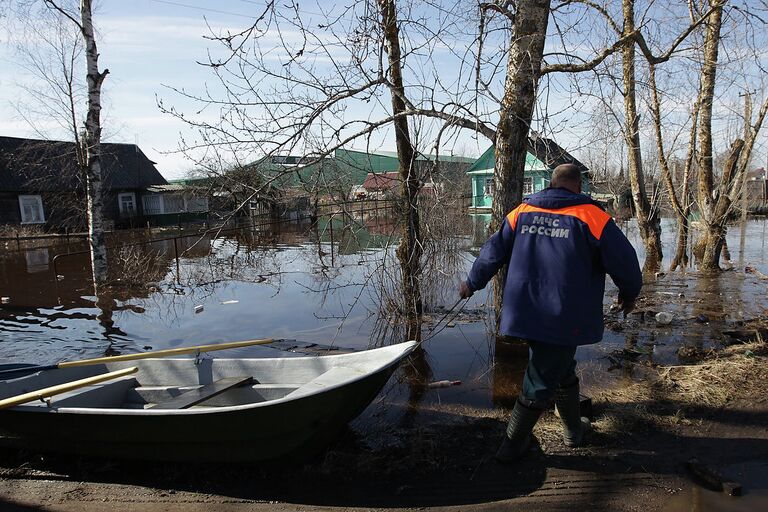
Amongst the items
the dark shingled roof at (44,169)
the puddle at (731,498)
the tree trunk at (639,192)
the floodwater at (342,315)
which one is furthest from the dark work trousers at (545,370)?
the dark shingled roof at (44,169)

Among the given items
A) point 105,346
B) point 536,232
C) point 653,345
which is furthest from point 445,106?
point 105,346

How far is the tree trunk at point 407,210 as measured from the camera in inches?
255

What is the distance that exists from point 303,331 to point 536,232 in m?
5.35

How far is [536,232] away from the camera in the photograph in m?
3.43

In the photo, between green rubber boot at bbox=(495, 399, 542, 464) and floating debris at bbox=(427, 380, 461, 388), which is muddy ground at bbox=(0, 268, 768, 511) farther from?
floating debris at bbox=(427, 380, 461, 388)

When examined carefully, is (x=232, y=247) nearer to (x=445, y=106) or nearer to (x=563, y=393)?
(x=445, y=106)

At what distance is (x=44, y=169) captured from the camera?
28719 millimetres

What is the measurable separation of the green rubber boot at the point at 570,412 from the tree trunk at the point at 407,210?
3.12 m

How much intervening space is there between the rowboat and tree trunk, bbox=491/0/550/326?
2307mm

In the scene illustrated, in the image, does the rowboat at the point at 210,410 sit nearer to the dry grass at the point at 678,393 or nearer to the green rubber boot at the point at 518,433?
the green rubber boot at the point at 518,433

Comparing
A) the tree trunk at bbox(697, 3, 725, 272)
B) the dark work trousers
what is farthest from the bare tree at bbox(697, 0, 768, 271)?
the dark work trousers

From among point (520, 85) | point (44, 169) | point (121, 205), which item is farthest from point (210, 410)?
point (121, 205)

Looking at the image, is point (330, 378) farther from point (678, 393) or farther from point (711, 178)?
point (711, 178)

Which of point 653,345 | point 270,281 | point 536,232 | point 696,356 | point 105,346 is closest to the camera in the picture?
point 536,232
